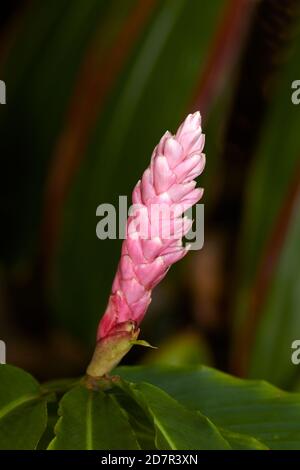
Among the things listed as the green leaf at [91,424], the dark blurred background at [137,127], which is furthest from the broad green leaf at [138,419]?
the dark blurred background at [137,127]

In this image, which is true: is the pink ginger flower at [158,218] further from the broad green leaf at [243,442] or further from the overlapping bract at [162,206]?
the broad green leaf at [243,442]

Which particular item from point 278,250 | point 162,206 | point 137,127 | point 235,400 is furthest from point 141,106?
point 162,206

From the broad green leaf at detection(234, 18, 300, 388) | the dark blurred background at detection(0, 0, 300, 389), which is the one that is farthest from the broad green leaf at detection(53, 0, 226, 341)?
the broad green leaf at detection(234, 18, 300, 388)

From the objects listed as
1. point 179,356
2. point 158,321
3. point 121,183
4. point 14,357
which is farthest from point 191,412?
point 14,357

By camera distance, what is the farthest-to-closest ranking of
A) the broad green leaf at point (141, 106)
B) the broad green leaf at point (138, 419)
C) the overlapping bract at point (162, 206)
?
the broad green leaf at point (141, 106) → the broad green leaf at point (138, 419) → the overlapping bract at point (162, 206)

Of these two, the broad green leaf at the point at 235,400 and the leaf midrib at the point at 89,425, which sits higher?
the leaf midrib at the point at 89,425
